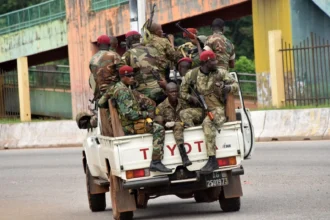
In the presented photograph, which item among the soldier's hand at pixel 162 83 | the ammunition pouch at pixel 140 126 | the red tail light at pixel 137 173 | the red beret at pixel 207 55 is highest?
the red beret at pixel 207 55

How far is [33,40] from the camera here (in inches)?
1601

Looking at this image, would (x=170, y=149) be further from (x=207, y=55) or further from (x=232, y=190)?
(x=207, y=55)

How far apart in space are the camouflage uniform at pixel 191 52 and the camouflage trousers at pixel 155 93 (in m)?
0.73

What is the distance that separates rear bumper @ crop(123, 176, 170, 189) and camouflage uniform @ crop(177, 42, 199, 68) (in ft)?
7.36

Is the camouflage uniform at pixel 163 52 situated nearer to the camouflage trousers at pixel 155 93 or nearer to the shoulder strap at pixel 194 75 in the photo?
the camouflage trousers at pixel 155 93

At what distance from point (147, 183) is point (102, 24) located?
85.1 feet

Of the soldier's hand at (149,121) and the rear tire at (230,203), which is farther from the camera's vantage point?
the rear tire at (230,203)

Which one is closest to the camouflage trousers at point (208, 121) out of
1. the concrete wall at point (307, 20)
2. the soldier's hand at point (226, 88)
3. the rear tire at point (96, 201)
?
the soldier's hand at point (226, 88)

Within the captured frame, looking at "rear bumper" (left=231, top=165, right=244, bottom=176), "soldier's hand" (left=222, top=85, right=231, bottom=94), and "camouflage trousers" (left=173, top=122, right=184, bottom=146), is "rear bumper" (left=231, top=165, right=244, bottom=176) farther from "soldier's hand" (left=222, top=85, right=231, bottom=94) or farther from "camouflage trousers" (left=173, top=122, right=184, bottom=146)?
"soldier's hand" (left=222, top=85, right=231, bottom=94)

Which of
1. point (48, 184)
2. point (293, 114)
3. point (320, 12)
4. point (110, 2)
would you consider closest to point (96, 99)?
point (48, 184)

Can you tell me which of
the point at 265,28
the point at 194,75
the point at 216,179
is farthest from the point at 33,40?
the point at 216,179

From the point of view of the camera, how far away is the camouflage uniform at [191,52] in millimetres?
13641

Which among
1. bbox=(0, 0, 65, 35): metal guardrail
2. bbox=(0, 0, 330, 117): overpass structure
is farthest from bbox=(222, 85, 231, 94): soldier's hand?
bbox=(0, 0, 65, 35): metal guardrail

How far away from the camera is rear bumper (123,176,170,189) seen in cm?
1180
